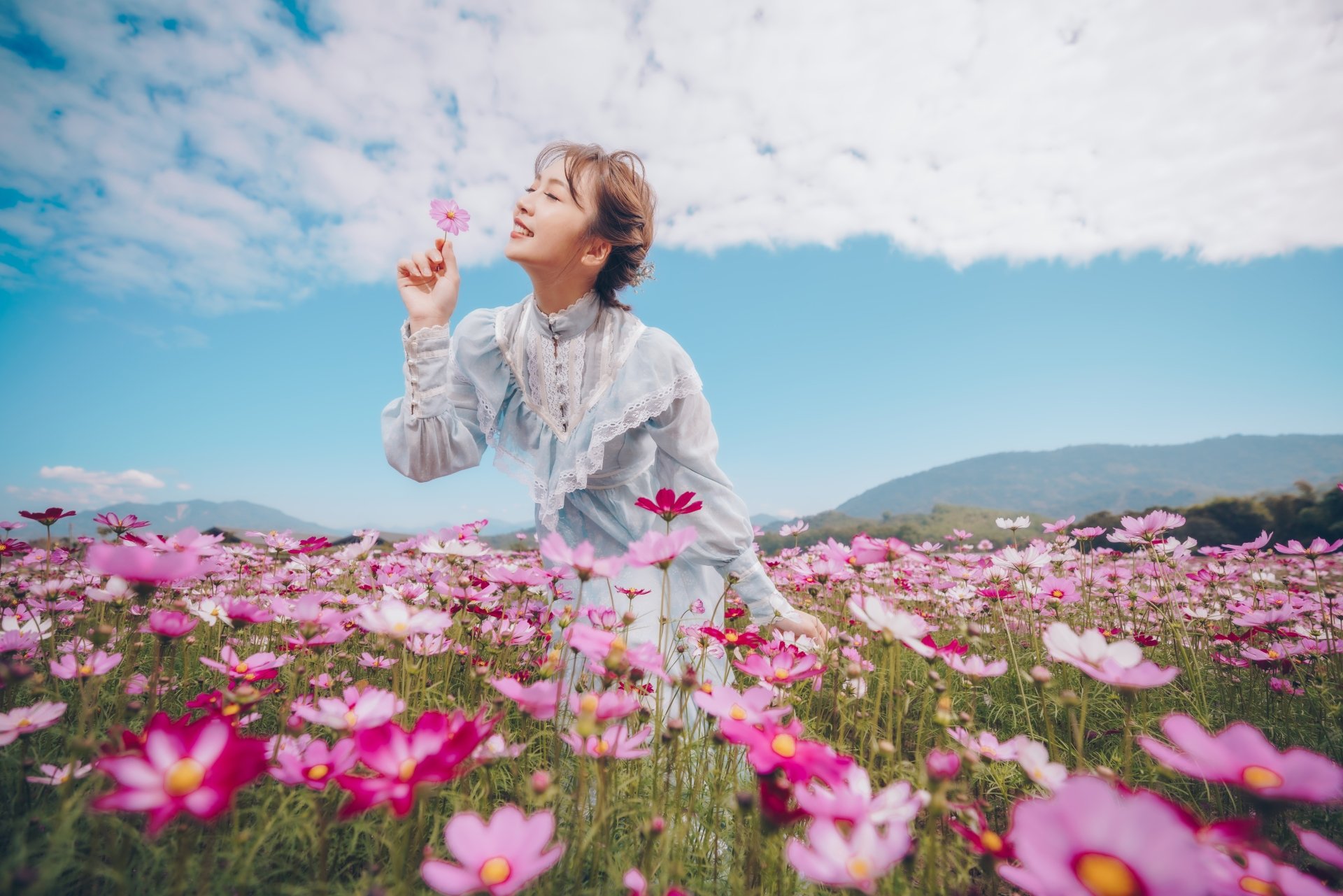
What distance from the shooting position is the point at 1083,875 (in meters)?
0.49

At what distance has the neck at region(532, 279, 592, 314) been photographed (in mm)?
2066

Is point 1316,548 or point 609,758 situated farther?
point 1316,548

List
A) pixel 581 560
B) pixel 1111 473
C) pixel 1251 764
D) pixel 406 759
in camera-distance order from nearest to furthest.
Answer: pixel 1251 764 → pixel 406 759 → pixel 581 560 → pixel 1111 473

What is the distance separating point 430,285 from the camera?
6.48 feet

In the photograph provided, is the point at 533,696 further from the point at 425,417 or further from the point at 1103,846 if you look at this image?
the point at 425,417

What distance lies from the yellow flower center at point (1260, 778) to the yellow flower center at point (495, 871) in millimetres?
778

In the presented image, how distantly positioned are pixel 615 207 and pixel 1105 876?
209 cm

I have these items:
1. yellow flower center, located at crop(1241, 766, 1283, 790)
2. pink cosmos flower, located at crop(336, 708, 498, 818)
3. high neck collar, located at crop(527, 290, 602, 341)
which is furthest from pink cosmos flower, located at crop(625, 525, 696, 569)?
high neck collar, located at crop(527, 290, 602, 341)

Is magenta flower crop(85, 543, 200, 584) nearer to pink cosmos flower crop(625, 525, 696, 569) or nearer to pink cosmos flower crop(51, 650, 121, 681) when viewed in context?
pink cosmos flower crop(51, 650, 121, 681)

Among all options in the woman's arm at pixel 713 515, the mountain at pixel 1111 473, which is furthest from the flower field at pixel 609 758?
the mountain at pixel 1111 473

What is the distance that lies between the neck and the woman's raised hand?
0.95 ft

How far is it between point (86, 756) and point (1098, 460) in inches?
8878

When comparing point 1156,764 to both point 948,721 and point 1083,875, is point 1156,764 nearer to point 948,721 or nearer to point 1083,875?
point 948,721

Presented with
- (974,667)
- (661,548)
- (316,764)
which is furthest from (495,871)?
(974,667)
